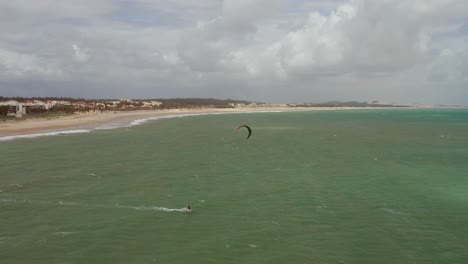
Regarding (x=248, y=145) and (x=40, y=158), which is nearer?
(x=40, y=158)

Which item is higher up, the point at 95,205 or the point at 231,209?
the point at 231,209

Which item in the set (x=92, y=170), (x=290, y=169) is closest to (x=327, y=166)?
(x=290, y=169)

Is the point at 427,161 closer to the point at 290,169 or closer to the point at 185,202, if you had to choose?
the point at 290,169

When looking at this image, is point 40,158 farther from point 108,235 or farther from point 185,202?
point 108,235

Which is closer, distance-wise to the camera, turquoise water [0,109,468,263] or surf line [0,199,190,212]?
turquoise water [0,109,468,263]

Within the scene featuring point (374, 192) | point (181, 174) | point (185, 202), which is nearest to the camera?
point (185, 202)

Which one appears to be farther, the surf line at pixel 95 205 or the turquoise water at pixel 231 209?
the surf line at pixel 95 205

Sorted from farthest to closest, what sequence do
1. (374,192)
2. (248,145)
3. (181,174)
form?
(248,145) < (181,174) < (374,192)
